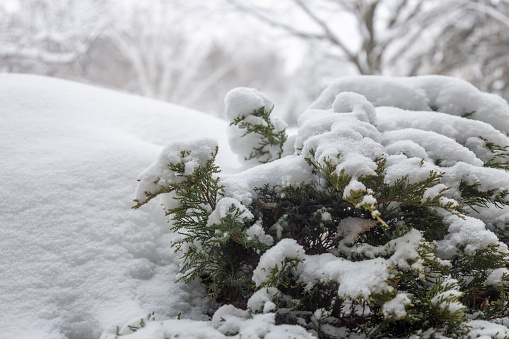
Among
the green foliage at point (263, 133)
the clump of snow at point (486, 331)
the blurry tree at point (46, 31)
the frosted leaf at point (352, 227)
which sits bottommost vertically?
the clump of snow at point (486, 331)

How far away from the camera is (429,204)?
4.01 feet

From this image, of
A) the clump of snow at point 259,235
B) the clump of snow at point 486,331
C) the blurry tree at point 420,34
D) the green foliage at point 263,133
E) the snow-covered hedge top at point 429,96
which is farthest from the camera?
the blurry tree at point 420,34

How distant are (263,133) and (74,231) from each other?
1.20 meters

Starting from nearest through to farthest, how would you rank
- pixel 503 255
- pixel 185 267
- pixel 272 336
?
pixel 272 336
pixel 503 255
pixel 185 267

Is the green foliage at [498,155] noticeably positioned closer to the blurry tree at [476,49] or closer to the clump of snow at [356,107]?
the clump of snow at [356,107]

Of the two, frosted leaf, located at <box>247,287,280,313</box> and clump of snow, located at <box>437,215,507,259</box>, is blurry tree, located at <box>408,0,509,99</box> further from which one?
frosted leaf, located at <box>247,287,280,313</box>

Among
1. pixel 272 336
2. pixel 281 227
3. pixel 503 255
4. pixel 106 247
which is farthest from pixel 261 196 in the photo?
pixel 503 255

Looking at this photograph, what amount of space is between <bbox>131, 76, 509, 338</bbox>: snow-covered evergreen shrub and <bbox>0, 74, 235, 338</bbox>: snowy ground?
1.00 ft

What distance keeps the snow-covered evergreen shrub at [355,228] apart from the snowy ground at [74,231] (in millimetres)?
306

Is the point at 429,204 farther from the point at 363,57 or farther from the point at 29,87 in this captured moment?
the point at 363,57

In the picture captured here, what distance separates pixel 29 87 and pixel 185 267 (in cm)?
227

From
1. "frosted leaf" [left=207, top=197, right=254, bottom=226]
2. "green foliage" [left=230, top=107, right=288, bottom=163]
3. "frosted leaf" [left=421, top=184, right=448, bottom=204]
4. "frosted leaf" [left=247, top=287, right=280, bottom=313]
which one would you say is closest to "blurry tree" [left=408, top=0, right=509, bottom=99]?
"green foliage" [left=230, top=107, right=288, bottom=163]

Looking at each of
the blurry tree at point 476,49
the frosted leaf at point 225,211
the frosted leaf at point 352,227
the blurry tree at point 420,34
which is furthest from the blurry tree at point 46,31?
the frosted leaf at point 352,227

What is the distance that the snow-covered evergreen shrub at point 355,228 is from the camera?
3.92 feet
